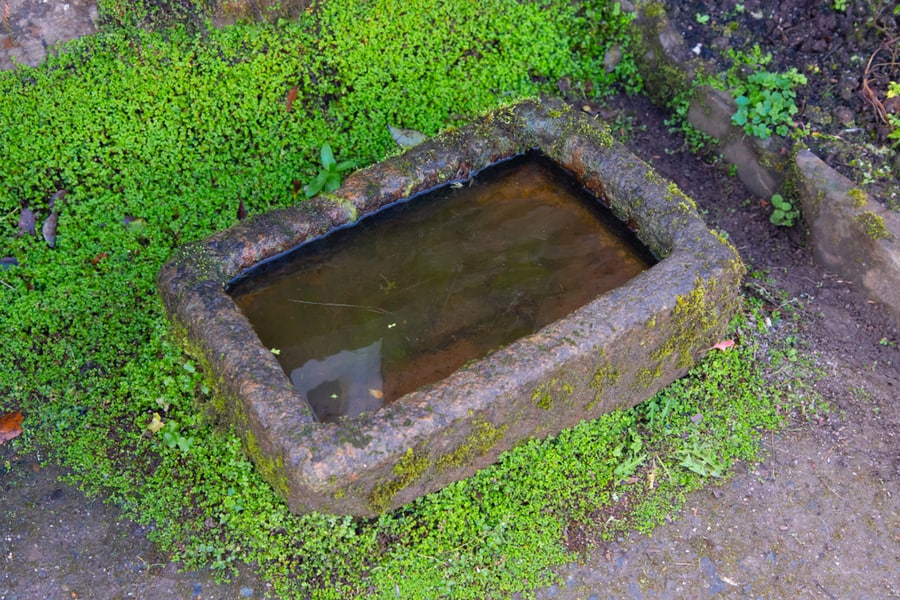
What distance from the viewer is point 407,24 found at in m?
4.42

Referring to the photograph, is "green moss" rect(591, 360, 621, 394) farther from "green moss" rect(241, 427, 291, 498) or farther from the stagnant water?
"green moss" rect(241, 427, 291, 498)

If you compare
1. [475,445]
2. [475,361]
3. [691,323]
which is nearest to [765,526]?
[691,323]

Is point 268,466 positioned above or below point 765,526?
above

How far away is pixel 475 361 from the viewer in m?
2.99

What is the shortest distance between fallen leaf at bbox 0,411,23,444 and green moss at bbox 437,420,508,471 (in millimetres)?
1918

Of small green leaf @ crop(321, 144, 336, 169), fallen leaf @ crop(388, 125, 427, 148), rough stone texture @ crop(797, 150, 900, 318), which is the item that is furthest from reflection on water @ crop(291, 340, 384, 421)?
rough stone texture @ crop(797, 150, 900, 318)

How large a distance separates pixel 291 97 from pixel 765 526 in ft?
10.5

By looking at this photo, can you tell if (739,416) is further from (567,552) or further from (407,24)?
(407,24)

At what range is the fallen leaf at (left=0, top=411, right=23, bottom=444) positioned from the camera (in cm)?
336

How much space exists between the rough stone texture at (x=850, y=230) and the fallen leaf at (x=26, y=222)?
3.97 metres

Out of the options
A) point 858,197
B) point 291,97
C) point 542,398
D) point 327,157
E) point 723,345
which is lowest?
point 723,345

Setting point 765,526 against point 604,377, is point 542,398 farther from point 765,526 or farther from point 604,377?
point 765,526

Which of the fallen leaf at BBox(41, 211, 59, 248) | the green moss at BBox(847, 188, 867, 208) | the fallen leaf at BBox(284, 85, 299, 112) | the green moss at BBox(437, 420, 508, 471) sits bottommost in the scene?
the green moss at BBox(437, 420, 508, 471)

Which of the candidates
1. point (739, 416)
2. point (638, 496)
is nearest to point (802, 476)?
point (739, 416)
